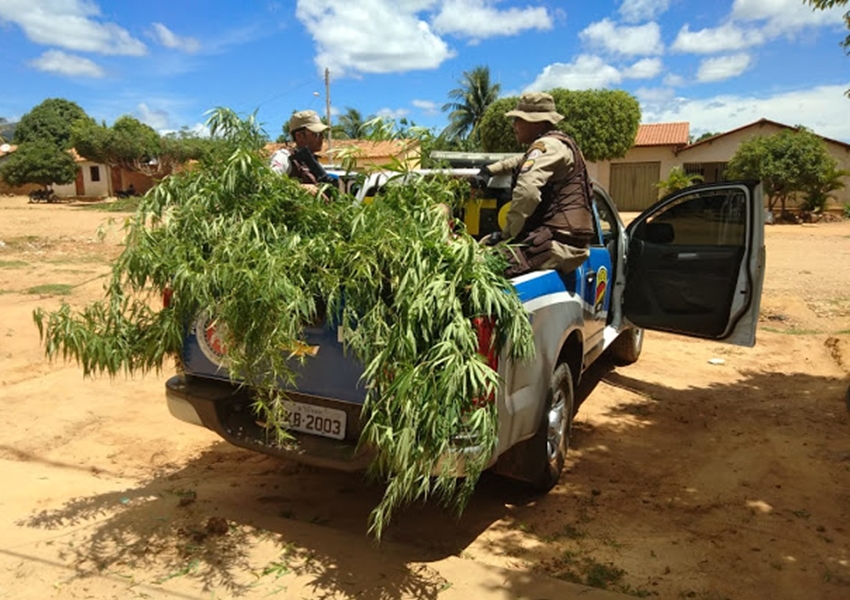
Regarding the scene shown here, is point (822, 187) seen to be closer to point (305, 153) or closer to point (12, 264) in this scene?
point (305, 153)

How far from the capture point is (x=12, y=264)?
1250cm

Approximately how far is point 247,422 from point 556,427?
5.72ft

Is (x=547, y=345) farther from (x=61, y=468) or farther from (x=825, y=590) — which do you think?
(x=61, y=468)

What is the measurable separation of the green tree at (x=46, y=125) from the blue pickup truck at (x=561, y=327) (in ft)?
169

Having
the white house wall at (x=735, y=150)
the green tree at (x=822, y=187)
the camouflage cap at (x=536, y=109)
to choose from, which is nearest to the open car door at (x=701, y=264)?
the camouflage cap at (x=536, y=109)

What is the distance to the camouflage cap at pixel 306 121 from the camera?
4.54m

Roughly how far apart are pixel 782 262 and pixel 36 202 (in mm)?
39584

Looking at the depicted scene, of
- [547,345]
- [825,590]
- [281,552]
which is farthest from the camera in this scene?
[547,345]

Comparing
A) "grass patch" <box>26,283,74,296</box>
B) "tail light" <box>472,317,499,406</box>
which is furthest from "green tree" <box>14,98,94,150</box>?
"tail light" <box>472,317,499,406</box>

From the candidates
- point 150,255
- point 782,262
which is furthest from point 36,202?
point 150,255

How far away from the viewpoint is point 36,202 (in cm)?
3859

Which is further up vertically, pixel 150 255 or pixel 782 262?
pixel 150 255

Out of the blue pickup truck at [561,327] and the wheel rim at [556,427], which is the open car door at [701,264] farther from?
the wheel rim at [556,427]

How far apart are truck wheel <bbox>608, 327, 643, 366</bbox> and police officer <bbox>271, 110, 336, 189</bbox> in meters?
3.57
